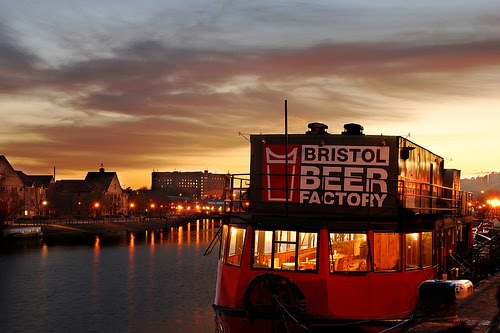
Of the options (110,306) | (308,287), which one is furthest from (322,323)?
(110,306)

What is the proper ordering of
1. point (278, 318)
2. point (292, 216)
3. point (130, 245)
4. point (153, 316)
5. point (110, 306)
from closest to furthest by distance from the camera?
1. point (278, 318)
2. point (292, 216)
3. point (153, 316)
4. point (110, 306)
5. point (130, 245)

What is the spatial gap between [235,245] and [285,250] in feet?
6.25

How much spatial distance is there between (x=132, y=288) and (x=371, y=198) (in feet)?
124

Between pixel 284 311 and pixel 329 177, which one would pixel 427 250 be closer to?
pixel 329 177

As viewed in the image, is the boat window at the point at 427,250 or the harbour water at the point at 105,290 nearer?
the boat window at the point at 427,250

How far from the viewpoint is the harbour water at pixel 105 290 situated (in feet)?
125

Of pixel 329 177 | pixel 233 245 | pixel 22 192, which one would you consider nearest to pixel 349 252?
pixel 329 177

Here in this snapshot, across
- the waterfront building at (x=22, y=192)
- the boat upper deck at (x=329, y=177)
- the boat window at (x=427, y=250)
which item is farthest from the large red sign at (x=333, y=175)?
the waterfront building at (x=22, y=192)

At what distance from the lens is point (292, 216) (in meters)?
17.7

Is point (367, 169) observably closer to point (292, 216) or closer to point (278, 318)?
point (292, 216)

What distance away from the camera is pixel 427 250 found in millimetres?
19922

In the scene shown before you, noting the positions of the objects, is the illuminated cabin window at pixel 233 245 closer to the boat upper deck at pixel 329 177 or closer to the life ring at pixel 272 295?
the boat upper deck at pixel 329 177

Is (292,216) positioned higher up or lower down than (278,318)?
higher up

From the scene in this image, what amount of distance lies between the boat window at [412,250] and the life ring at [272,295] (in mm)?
3829
